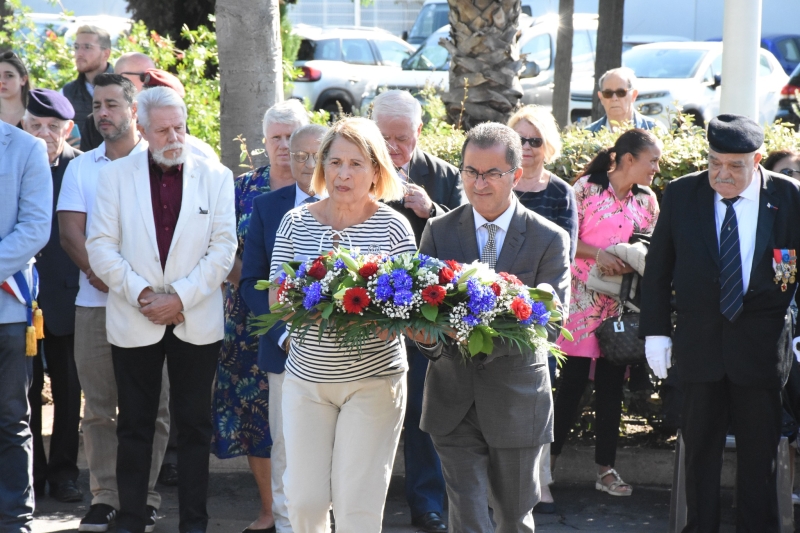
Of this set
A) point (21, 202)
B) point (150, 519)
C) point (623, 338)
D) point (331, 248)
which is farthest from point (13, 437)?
point (623, 338)

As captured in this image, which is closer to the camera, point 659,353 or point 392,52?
point 659,353

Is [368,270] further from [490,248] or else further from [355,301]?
[490,248]

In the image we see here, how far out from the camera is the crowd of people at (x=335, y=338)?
→ 4.08m

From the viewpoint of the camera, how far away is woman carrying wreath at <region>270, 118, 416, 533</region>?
4035mm

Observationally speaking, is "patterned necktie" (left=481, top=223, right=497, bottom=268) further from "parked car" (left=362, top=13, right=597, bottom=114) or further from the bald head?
"parked car" (left=362, top=13, right=597, bottom=114)

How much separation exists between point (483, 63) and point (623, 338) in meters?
4.18

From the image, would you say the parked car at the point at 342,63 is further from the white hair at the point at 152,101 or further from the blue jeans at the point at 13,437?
the blue jeans at the point at 13,437

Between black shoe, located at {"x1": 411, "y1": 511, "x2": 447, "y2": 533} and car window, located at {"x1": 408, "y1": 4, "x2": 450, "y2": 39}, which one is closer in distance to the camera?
black shoe, located at {"x1": 411, "y1": 511, "x2": 447, "y2": 533}

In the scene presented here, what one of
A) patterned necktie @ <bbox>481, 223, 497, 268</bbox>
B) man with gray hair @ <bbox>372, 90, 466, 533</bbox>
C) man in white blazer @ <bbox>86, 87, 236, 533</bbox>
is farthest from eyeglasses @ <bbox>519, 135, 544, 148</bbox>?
man in white blazer @ <bbox>86, 87, 236, 533</bbox>

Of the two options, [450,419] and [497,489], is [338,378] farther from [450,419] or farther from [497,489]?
[497,489]

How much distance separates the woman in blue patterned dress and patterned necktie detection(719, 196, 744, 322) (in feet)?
7.65

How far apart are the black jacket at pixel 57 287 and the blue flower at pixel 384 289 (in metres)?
2.81

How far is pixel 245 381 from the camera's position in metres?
5.52

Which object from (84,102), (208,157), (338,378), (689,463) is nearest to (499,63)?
(84,102)
